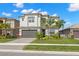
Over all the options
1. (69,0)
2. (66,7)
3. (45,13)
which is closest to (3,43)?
(45,13)

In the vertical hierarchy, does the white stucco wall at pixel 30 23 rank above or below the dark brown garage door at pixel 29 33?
above

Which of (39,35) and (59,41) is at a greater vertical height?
(39,35)

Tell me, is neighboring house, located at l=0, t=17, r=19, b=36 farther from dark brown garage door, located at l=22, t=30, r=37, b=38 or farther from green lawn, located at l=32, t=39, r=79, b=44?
green lawn, located at l=32, t=39, r=79, b=44

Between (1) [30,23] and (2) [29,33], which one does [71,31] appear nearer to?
(1) [30,23]

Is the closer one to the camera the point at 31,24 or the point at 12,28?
the point at 12,28

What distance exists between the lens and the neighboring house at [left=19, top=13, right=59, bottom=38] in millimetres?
17469

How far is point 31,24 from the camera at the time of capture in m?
18.1

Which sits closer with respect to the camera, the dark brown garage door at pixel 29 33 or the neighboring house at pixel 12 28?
the neighboring house at pixel 12 28

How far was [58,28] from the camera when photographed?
1761 centimetres

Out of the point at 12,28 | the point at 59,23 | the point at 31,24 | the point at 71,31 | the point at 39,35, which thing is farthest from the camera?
the point at 71,31

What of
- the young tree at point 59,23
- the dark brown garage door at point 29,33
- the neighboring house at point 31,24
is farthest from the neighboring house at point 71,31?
the dark brown garage door at point 29,33

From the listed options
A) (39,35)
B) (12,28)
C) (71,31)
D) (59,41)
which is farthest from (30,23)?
(71,31)

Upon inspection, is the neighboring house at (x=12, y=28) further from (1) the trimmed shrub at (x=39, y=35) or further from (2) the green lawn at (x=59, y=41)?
(2) the green lawn at (x=59, y=41)

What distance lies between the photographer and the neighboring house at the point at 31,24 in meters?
17.5
